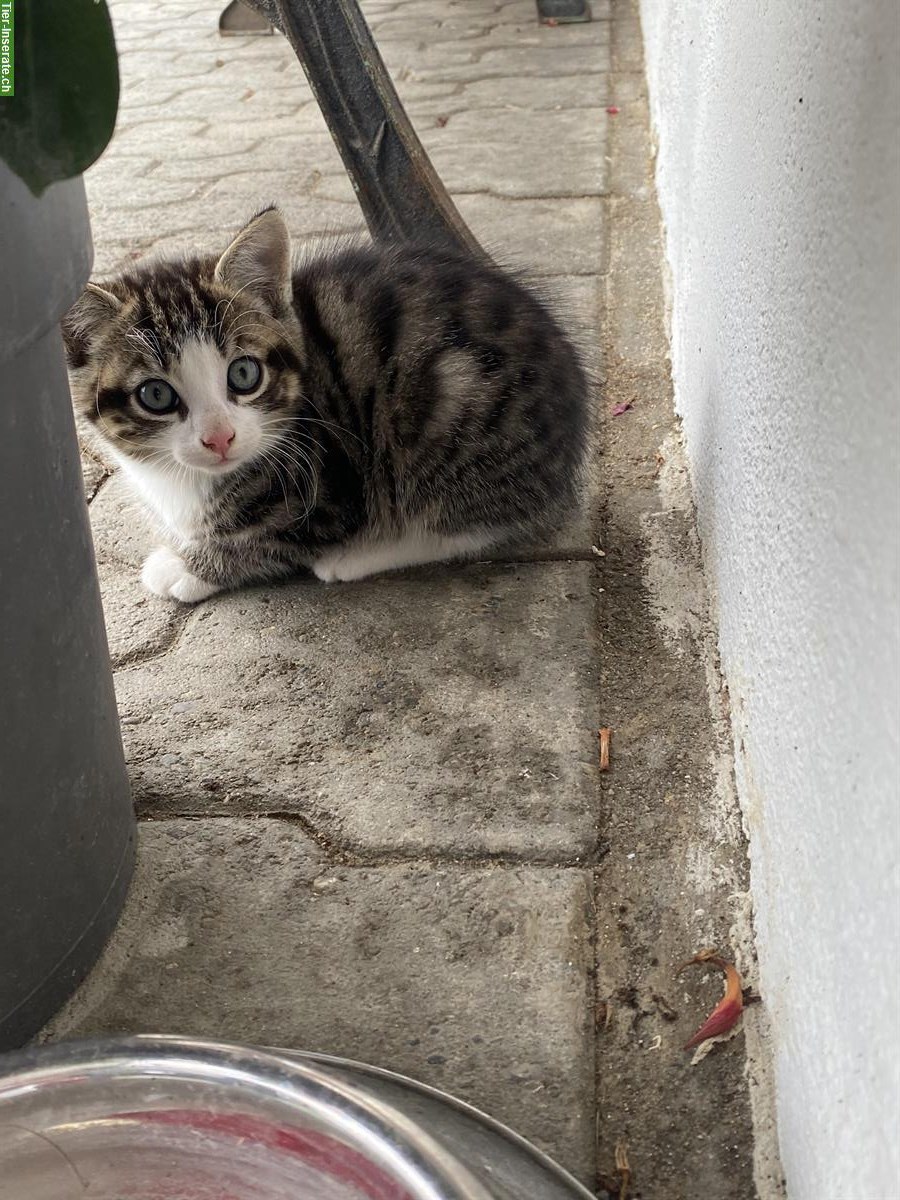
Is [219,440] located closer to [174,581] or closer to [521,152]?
[174,581]

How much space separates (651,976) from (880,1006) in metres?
0.54

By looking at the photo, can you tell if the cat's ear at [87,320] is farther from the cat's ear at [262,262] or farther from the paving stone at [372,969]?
the paving stone at [372,969]

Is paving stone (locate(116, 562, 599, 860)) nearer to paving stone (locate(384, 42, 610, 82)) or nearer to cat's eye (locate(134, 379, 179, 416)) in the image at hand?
cat's eye (locate(134, 379, 179, 416))

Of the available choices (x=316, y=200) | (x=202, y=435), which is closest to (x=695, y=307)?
(x=202, y=435)

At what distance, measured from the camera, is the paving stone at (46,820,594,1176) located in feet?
4.07

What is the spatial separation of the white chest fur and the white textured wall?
31.1 inches

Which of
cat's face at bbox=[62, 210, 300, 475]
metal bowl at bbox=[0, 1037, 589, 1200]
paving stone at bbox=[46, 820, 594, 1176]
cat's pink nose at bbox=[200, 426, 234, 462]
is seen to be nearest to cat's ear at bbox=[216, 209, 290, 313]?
cat's face at bbox=[62, 210, 300, 475]

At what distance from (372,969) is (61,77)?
2.95ft

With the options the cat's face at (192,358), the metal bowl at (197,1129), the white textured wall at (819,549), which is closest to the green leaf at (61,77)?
the white textured wall at (819,549)

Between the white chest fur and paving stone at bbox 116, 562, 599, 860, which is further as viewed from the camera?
the white chest fur

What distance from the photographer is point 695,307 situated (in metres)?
2.17

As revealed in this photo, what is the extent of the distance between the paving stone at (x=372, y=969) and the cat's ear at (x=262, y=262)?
0.84 meters

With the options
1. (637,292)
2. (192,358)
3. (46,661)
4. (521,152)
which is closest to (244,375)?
(192,358)

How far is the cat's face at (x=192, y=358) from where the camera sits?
1819 mm
